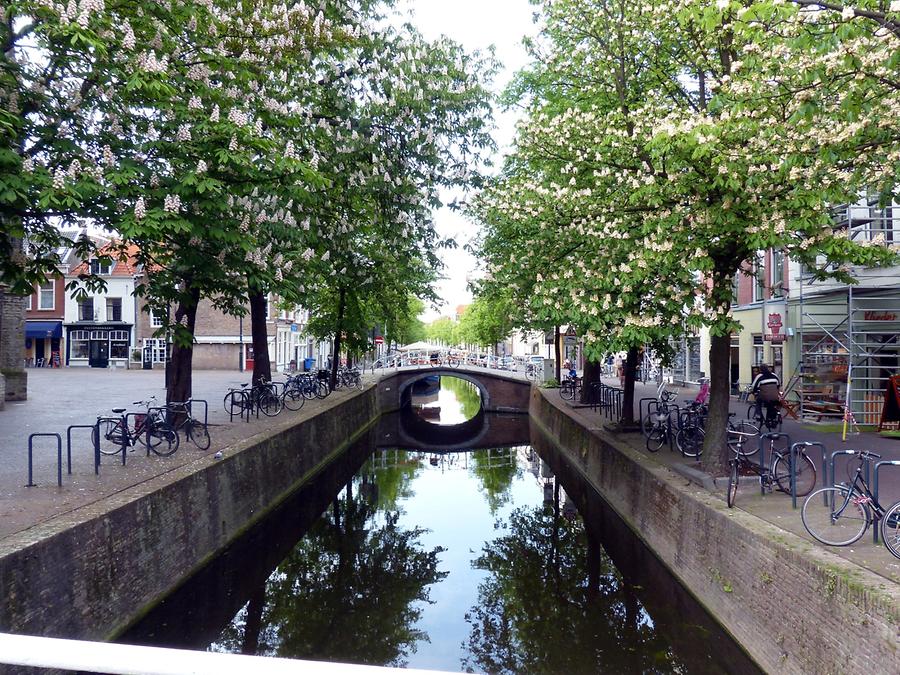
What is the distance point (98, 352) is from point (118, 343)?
1.48 meters

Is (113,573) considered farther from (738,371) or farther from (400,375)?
(400,375)

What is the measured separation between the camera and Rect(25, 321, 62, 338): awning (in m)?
45.6

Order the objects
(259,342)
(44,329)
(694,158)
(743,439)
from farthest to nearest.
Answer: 1. (44,329)
2. (259,342)
3. (743,439)
4. (694,158)

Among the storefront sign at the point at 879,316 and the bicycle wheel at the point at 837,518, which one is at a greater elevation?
the storefront sign at the point at 879,316

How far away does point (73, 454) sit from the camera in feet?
37.7

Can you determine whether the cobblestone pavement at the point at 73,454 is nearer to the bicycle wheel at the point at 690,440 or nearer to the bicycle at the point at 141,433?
the bicycle at the point at 141,433

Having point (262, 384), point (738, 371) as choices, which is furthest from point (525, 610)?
point (738, 371)

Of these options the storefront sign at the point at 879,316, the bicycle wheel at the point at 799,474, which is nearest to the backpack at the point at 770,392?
the storefront sign at the point at 879,316

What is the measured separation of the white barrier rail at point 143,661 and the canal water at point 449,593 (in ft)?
22.9

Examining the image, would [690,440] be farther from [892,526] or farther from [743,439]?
[892,526]

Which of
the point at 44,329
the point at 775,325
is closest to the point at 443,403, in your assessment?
the point at 44,329

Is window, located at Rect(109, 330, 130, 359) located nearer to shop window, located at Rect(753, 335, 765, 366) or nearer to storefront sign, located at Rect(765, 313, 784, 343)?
shop window, located at Rect(753, 335, 765, 366)

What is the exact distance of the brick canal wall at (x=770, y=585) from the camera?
5.47 metres

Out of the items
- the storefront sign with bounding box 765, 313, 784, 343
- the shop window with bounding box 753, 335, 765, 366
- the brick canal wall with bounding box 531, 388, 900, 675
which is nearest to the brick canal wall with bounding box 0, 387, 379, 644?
the brick canal wall with bounding box 531, 388, 900, 675
